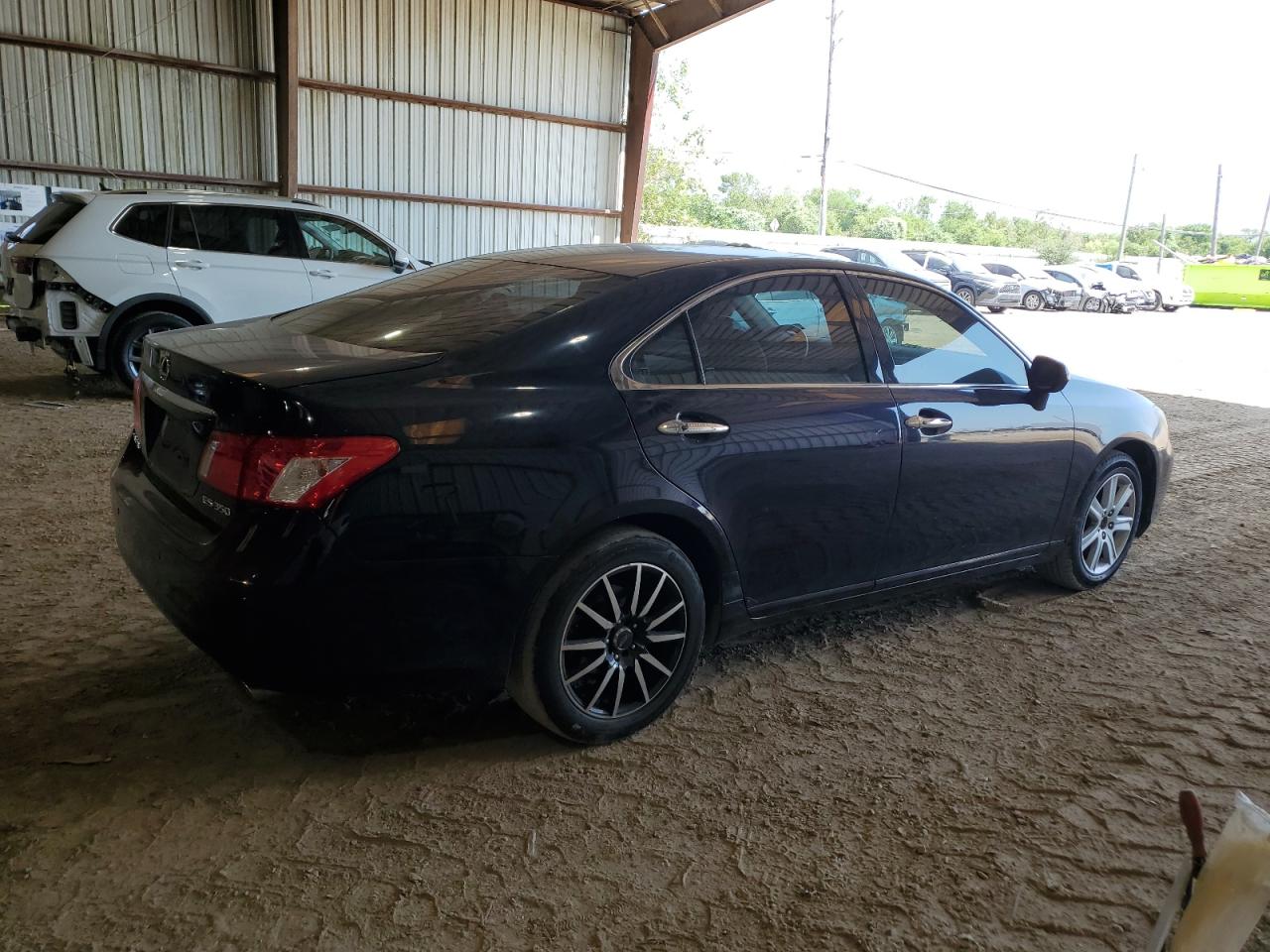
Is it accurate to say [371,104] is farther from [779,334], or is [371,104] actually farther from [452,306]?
[779,334]

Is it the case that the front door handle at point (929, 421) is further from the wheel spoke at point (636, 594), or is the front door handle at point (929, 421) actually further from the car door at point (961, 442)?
the wheel spoke at point (636, 594)

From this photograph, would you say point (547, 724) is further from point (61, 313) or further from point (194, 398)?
point (61, 313)

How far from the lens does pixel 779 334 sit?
142 inches

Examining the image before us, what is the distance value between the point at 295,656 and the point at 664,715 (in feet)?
4.30

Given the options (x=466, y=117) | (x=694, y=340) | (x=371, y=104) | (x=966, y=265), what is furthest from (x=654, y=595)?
(x=966, y=265)

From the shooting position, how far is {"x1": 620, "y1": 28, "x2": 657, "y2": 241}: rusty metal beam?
58.3ft

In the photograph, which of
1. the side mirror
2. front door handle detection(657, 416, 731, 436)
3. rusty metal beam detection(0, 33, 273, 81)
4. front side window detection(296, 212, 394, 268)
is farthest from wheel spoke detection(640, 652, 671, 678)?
rusty metal beam detection(0, 33, 273, 81)

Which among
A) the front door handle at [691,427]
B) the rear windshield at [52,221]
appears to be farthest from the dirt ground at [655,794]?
the rear windshield at [52,221]

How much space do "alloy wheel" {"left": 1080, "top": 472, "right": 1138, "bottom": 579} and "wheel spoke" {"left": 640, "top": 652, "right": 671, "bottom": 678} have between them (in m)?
2.42

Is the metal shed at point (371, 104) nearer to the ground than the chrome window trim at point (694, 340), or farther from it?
farther from it

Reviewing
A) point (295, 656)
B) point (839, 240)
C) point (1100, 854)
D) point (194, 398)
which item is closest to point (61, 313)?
point (194, 398)

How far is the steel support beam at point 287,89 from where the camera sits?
46.2ft

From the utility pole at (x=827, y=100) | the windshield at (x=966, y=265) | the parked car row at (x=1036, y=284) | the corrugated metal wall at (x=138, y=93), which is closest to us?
the corrugated metal wall at (x=138, y=93)

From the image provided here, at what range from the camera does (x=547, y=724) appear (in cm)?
312
